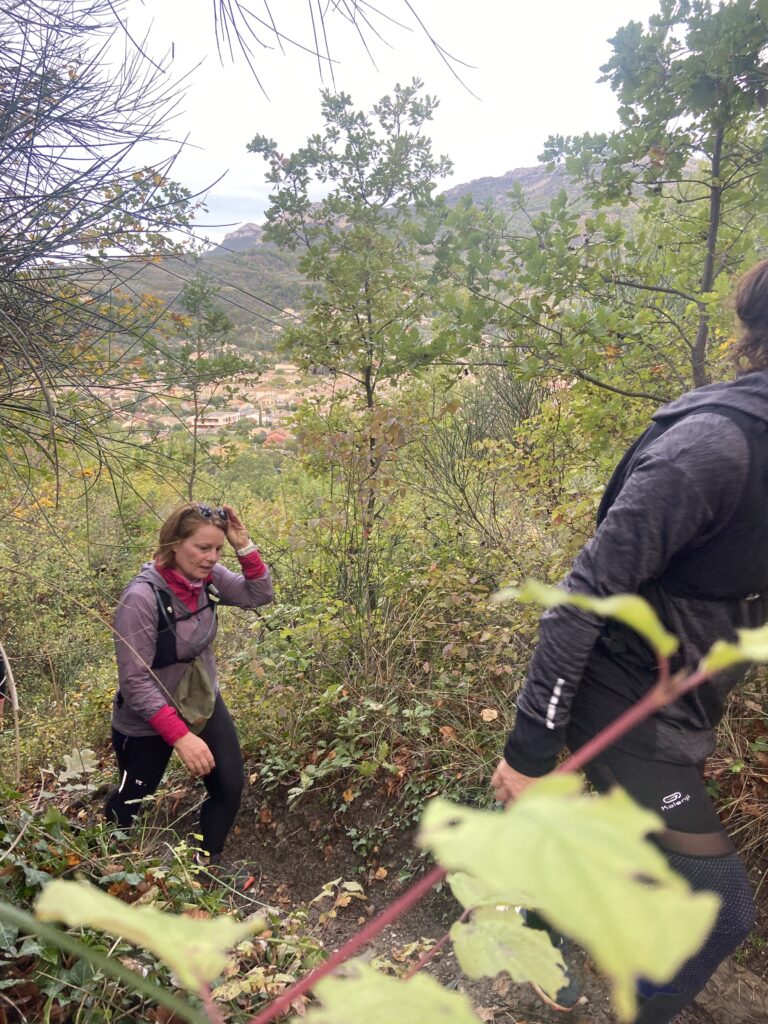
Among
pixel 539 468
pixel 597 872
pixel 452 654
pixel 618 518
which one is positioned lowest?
pixel 452 654

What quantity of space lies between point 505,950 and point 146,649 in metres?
2.24

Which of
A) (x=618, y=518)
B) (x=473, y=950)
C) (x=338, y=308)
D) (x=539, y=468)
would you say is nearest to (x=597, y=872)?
(x=473, y=950)

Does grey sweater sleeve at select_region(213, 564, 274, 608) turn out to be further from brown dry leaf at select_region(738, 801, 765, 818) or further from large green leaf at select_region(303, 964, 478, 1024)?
large green leaf at select_region(303, 964, 478, 1024)

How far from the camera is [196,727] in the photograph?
2.73 m

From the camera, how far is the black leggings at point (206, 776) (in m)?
2.62

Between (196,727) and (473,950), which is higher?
(473,950)

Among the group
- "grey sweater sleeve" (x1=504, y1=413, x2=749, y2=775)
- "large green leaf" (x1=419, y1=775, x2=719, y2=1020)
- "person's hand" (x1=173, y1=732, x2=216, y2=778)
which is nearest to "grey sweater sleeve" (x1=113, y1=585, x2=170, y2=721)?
"person's hand" (x1=173, y1=732, x2=216, y2=778)

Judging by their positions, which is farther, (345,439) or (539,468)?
(539,468)

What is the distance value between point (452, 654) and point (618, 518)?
264 centimetres

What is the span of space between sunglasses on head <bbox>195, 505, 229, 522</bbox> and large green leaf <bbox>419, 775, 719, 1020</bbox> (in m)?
2.65

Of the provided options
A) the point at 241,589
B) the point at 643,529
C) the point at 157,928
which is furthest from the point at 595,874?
the point at 241,589

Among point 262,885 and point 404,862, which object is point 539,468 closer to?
point 404,862

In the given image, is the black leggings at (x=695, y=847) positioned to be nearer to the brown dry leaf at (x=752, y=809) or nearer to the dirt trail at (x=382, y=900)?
the dirt trail at (x=382, y=900)

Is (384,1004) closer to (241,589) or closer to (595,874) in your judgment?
(595,874)
